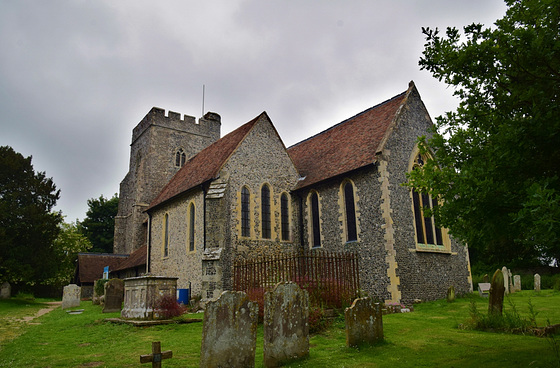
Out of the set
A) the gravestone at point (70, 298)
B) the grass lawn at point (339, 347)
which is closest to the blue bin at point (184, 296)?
the grass lawn at point (339, 347)

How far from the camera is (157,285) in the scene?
46.0 feet

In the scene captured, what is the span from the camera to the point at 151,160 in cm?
3506

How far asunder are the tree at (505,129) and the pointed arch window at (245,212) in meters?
11.6

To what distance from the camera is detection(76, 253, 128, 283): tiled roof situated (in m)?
34.2

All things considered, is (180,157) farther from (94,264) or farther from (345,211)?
(345,211)

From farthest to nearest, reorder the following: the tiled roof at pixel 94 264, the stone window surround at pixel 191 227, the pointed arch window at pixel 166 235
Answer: the tiled roof at pixel 94 264
the pointed arch window at pixel 166 235
the stone window surround at pixel 191 227

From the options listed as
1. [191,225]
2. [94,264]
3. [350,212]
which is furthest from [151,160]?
[350,212]

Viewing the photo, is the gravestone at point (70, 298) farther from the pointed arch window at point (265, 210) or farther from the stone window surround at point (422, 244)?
the stone window surround at point (422, 244)

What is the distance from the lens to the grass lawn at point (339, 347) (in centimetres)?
719

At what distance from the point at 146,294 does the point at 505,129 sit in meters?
11.8

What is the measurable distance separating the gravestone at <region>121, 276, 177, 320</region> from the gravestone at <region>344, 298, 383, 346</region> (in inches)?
304

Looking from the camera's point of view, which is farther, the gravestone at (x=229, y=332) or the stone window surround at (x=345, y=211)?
the stone window surround at (x=345, y=211)

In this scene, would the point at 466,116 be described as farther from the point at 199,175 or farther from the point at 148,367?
the point at 199,175

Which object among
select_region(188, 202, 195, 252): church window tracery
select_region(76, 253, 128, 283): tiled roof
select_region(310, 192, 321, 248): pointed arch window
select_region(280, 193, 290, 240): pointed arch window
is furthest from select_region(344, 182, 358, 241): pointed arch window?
select_region(76, 253, 128, 283): tiled roof
